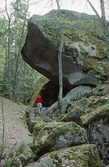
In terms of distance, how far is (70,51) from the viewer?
14.7 meters

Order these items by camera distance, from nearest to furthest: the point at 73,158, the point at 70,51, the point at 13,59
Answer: the point at 73,158 → the point at 70,51 → the point at 13,59

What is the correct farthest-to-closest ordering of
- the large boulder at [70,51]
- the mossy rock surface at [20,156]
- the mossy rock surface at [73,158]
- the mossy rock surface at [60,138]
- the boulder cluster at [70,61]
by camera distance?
the large boulder at [70,51] < the boulder cluster at [70,61] < the mossy rock surface at [60,138] < the mossy rock surface at [20,156] < the mossy rock surface at [73,158]

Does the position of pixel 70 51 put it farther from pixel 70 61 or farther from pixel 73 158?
pixel 73 158

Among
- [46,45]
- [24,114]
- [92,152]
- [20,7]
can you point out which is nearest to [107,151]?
[92,152]

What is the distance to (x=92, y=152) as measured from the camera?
438 centimetres

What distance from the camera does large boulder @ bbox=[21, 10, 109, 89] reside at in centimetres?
1453

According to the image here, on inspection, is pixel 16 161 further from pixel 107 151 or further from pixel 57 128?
pixel 107 151

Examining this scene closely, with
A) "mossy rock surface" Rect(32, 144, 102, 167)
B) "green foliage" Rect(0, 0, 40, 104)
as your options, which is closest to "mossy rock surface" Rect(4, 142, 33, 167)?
"mossy rock surface" Rect(32, 144, 102, 167)

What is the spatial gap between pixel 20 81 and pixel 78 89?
1061cm

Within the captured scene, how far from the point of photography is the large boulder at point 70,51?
1453cm

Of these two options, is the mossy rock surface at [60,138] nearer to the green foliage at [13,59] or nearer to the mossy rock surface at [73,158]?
the mossy rock surface at [73,158]

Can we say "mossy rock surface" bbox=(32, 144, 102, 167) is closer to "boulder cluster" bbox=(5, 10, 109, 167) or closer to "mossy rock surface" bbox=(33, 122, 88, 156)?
"mossy rock surface" bbox=(33, 122, 88, 156)

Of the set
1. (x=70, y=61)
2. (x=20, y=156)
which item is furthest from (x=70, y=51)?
(x=20, y=156)

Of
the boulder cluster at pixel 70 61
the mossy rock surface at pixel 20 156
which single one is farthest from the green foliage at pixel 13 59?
the mossy rock surface at pixel 20 156
